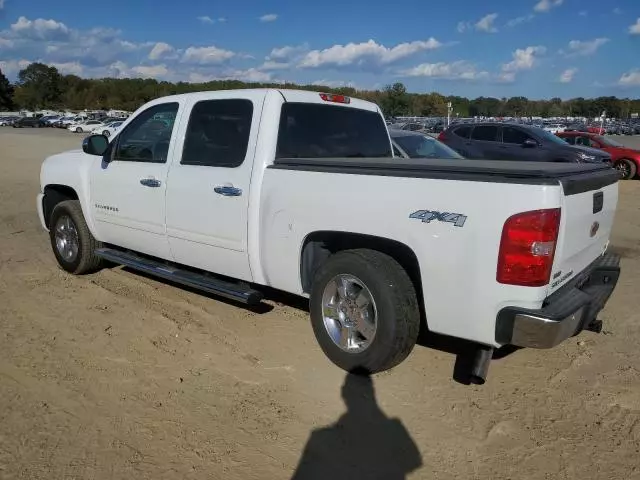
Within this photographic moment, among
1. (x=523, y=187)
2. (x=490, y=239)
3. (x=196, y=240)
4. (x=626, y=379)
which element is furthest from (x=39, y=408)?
(x=626, y=379)

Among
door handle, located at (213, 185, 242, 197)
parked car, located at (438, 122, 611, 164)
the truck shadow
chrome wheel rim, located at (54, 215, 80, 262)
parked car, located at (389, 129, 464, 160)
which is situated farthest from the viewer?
parked car, located at (438, 122, 611, 164)

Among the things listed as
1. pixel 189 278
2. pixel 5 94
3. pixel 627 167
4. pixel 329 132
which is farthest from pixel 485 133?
pixel 5 94

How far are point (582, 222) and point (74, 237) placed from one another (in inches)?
200

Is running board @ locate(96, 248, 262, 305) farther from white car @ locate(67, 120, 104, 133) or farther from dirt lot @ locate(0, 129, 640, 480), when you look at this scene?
white car @ locate(67, 120, 104, 133)

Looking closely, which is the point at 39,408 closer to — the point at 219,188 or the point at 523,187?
the point at 219,188

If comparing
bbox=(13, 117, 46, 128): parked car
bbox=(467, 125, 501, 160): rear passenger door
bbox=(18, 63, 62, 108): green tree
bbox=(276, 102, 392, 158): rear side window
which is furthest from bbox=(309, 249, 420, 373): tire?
bbox=(18, 63, 62, 108): green tree

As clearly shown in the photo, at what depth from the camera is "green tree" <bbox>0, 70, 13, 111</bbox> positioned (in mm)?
132788

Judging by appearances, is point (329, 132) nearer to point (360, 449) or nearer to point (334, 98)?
point (334, 98)

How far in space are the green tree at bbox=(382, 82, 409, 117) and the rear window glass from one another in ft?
250

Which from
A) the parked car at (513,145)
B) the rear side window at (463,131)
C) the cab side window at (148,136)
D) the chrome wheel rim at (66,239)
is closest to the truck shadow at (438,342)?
the chrome wheel rim at (66,239)

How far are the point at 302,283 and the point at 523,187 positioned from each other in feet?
5.96

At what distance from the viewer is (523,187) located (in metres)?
3.09

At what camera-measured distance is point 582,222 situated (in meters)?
3.59

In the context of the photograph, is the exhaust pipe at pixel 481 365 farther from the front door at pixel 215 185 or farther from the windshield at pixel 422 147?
the windshield at pixel 422 147
